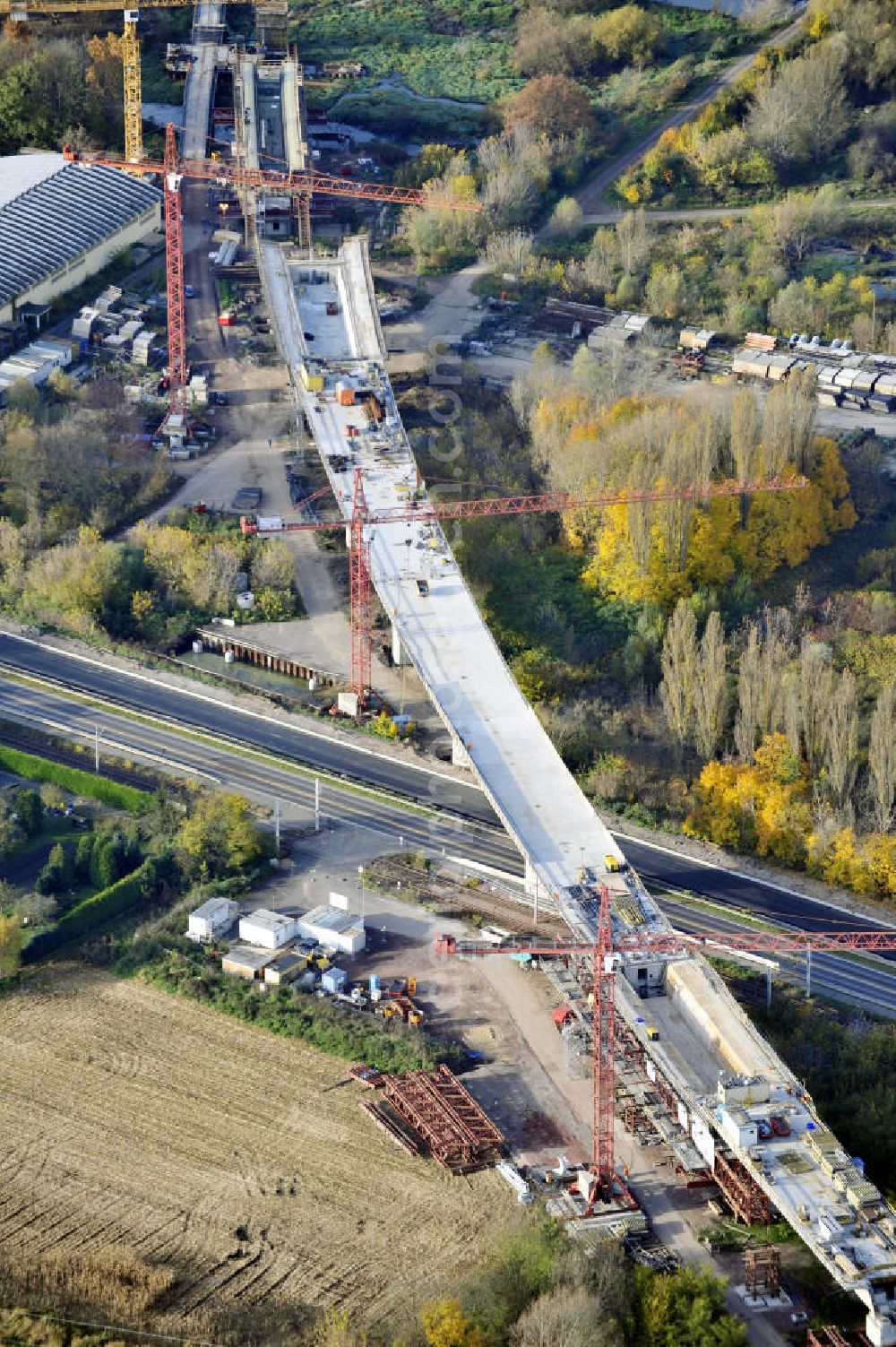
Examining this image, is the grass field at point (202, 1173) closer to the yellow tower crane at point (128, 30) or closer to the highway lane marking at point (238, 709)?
the highway lane marking at point (238, 709)

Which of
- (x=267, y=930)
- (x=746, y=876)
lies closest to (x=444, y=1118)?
(x=267, y=930)

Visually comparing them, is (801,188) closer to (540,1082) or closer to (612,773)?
(612,773)

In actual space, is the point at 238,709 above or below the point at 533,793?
below

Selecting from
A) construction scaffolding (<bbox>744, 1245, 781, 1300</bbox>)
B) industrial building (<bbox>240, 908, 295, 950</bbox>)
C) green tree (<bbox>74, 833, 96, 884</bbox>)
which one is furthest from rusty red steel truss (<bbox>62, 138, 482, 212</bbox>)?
construction scaffolding (<bbox>744, 1245, 781, 1300</bbox>)

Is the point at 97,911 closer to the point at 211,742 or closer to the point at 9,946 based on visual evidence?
the point at 9,946

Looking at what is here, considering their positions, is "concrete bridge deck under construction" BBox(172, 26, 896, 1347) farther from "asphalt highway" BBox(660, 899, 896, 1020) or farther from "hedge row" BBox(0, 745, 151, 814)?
"hedge row" BBox(0, 745, 151, 814)

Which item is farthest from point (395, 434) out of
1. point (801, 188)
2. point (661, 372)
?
point (801, 188)
